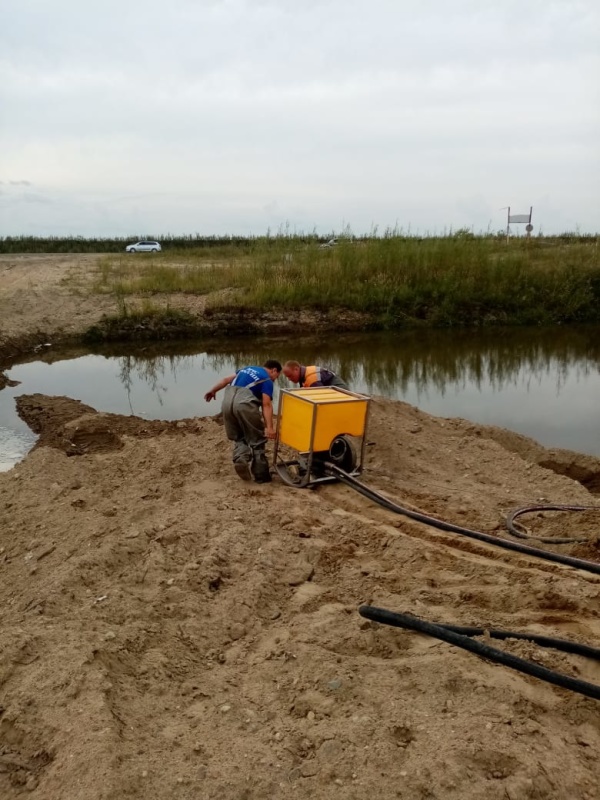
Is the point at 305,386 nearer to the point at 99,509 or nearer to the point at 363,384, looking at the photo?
the point at 99,509

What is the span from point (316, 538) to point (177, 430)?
4247mm

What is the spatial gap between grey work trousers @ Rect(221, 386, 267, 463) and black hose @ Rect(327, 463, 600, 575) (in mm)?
752

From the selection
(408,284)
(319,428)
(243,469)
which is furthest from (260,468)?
(408,284)

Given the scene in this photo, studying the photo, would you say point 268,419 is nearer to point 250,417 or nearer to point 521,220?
point 250,417

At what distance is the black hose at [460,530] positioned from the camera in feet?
14.6

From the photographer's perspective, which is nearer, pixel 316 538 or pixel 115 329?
pixel 316 538

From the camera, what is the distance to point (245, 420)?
21.9ft

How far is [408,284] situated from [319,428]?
1452 cm

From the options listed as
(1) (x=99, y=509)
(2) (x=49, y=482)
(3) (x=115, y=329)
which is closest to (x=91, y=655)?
(1) (x=99, y=509)

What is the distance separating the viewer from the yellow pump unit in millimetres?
6180

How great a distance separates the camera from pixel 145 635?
3955mm

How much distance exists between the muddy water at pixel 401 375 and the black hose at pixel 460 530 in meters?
4.11

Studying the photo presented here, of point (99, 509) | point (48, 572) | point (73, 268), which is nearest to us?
point (48, 572)

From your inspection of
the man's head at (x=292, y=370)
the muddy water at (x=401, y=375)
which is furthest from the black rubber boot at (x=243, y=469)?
the muddy water at (x=401, y=375)
